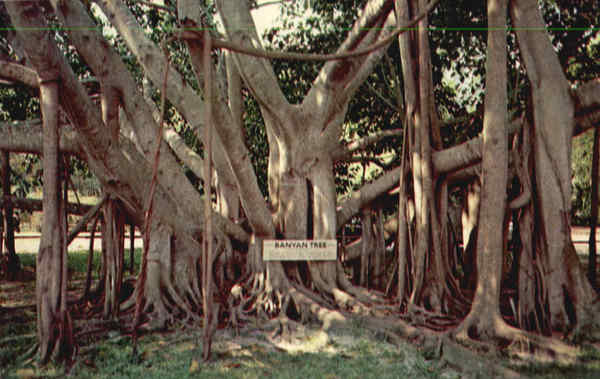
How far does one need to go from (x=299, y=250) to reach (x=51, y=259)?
93.5 inches

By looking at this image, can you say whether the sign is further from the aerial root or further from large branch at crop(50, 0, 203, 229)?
the aerial root

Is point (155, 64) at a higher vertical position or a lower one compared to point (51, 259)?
higher

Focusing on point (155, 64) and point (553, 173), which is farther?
point (155, 64)

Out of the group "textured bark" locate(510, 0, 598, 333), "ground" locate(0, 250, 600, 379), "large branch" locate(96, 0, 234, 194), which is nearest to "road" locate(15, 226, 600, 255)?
"large branch" locate(96, 0, 234, 194)

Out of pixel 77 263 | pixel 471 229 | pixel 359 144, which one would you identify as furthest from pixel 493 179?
pixel 77 263

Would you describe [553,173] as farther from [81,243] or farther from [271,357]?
[81,243]

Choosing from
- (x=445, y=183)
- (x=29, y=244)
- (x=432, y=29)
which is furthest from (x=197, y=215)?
(x=29, y=244)

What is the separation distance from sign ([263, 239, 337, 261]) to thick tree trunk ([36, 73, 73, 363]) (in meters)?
1.96

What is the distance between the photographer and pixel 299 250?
16.5 ft

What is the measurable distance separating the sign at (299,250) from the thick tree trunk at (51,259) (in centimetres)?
196

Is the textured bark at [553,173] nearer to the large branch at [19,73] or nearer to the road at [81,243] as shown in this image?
the large branch at [19,73]

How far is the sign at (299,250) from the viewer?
489 cm

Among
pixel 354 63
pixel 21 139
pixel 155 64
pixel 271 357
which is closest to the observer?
pixel 271 357

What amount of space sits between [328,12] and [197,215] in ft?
13.9
